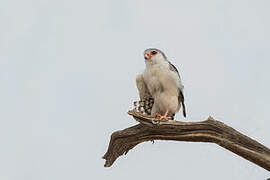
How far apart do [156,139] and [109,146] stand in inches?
32.7

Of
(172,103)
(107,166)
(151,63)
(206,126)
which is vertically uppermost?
(151,63)

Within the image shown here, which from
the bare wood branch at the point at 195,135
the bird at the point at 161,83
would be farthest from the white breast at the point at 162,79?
the bare wood branch at the point at 195,135

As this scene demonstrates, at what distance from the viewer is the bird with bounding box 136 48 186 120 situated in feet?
25.0

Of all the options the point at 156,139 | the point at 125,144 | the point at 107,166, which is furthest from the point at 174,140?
the point at 107,166

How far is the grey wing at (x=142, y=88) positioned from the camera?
8000 millimetres

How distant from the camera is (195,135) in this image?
6965 millimetres

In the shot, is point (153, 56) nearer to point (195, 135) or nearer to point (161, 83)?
point (161, 83)

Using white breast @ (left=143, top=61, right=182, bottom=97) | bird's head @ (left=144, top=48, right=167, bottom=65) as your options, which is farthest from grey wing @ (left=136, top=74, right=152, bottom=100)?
bird's head @ (left=144, top=48, right=167, bottom=65)

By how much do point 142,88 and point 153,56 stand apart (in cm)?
66

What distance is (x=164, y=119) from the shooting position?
23.5 ft

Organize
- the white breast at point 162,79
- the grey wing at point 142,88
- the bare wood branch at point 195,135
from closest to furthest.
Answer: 1. the bare wood branch at point 195,135
2. the white breast at point 162,79
3. the grey wing at point 142,88

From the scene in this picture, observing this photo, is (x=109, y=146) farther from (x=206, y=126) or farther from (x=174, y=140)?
(x=206, y=126)

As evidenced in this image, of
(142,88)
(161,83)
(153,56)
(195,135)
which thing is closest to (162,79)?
(161,83)

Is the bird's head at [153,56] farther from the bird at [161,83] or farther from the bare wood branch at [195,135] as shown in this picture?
the bare wood branch at [195,135]
